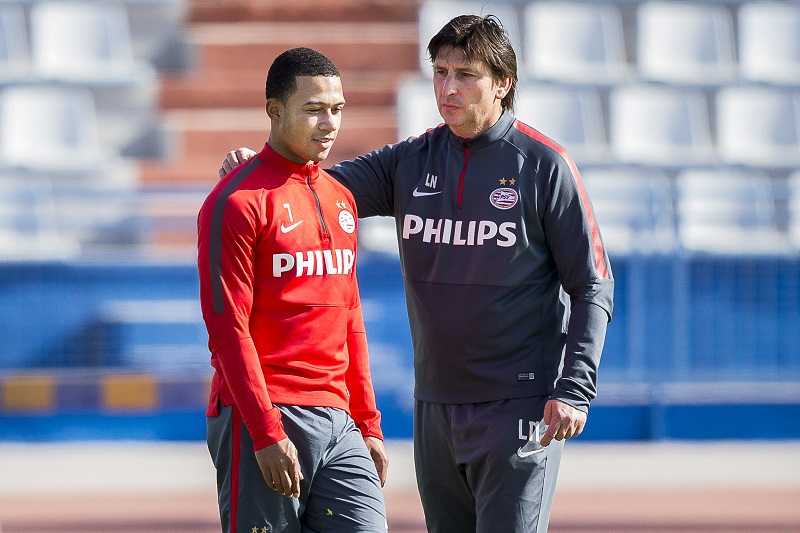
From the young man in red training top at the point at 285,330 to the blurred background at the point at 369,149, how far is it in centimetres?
453

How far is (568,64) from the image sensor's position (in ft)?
35.7

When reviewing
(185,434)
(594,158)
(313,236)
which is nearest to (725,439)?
(594,158)

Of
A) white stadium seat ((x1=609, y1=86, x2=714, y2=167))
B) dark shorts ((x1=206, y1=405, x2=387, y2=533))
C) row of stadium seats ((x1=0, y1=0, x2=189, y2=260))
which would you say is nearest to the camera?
dark shorts ((x1=206, y1=405, x2=387, y2=533))

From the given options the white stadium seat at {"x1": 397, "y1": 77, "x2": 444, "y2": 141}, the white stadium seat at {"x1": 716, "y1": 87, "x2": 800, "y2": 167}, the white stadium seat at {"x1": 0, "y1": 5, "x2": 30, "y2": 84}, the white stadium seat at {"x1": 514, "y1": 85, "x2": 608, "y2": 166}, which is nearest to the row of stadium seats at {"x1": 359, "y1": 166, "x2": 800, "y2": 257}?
the white stadium seat at {"x1": 514, "y1": 85, "x2": 608, "y2": 166}

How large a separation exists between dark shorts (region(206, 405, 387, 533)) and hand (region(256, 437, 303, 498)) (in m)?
0.08

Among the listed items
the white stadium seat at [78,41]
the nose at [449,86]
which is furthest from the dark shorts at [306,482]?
the white stadium seat at [78,41]

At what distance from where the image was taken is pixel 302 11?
37.5 ft

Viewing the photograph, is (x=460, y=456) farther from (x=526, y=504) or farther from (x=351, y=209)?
(x=351, y=209)

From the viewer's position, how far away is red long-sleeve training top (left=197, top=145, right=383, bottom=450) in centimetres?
301

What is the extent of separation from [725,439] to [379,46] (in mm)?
4907

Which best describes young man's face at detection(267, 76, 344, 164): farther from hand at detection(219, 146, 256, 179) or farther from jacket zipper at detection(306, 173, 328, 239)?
hand at detection(219, 146, 256, 179)

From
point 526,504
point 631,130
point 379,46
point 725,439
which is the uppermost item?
point 379,46

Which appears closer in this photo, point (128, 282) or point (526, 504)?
point (526, 504)

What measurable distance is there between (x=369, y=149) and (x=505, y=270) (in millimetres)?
7111
